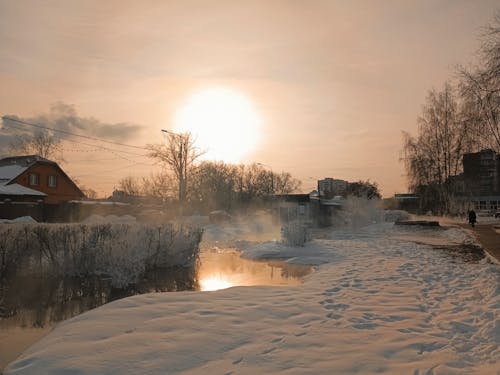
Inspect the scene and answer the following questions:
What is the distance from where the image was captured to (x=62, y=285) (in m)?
12.2

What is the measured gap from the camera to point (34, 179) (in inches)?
1560

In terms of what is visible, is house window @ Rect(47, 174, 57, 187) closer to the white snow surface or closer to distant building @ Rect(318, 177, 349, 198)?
the white snow surface

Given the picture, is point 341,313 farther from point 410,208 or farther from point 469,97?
point 410,208

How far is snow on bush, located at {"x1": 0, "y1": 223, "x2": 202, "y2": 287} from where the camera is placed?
1220 centimetres

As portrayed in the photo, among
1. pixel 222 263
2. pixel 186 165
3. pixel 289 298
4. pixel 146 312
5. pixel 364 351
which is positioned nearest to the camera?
pixel 364 351

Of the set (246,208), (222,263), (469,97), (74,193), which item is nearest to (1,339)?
(222,263)

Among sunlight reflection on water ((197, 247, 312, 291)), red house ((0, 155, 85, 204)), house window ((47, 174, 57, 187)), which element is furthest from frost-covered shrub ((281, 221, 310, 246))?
house window ((47, 174, 57, 187))

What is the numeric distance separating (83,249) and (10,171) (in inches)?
1214

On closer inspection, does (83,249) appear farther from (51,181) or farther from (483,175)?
(483,175)

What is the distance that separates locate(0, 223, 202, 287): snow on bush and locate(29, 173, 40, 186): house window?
2943 cm

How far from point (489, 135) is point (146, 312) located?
62.6ft

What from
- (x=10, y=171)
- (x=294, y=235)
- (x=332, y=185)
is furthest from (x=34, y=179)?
(x=332, y=185)

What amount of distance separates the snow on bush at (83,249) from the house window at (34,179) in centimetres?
2943

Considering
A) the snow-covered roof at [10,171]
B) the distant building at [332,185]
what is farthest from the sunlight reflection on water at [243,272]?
the distant building at [332,185]
